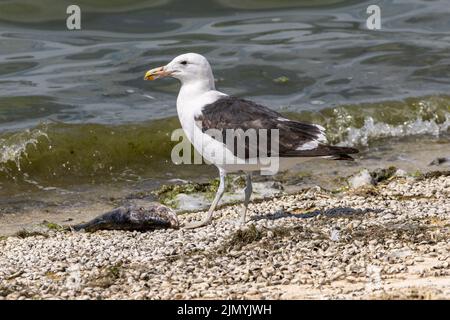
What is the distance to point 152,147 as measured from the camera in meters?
11.9

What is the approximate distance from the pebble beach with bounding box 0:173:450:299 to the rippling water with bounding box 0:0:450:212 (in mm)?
3552

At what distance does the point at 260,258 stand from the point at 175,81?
768 cm

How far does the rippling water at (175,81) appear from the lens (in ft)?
38.3

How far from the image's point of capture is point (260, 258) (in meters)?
6.50

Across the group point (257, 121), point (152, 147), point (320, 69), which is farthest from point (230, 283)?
point (320, 69)

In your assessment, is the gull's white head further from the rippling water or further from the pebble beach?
the rippling water

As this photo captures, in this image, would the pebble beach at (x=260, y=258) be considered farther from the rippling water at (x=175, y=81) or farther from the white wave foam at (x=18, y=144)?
the rippling water at (x=175, y=81)

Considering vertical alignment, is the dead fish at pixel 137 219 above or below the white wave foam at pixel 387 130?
above

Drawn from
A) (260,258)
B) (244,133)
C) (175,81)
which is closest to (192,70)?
(244,133)

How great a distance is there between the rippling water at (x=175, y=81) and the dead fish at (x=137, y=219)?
279 centimetres

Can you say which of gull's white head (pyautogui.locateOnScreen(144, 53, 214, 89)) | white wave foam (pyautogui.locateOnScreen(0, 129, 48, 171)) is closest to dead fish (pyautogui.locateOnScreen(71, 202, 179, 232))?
gull's white head (pyautogui.locateOnScreen(144, 53, 214, 89))

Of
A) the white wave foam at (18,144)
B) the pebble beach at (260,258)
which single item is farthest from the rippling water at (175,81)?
the pebble beach at (260,258)

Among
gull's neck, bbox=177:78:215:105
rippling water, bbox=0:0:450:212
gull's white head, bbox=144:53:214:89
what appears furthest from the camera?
rippling water, bbox=0:0:450:212

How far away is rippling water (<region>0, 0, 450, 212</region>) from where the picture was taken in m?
11.7
